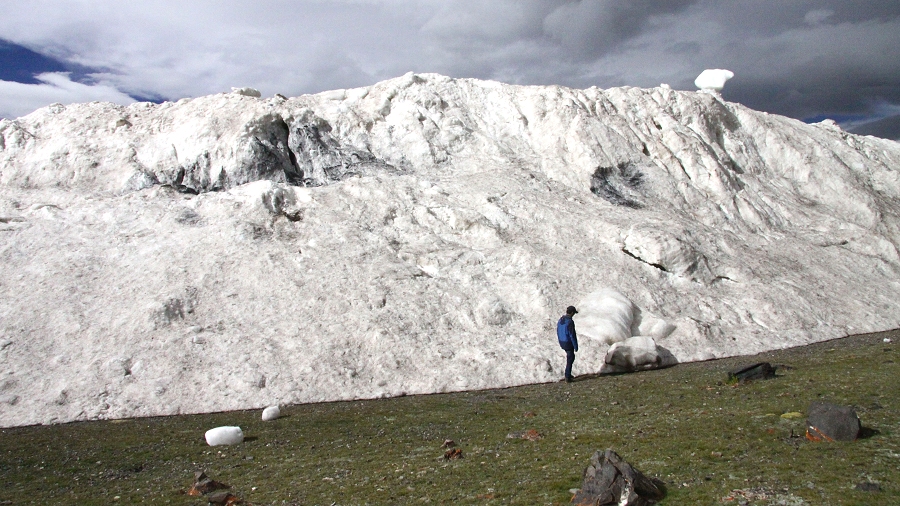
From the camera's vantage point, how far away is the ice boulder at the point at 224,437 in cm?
983

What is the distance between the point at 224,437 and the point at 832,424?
330 inches

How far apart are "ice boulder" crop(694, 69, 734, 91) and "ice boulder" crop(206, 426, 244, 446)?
2989 centimetres

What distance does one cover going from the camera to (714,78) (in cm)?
3200

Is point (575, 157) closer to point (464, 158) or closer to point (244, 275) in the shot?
point (464, 158)

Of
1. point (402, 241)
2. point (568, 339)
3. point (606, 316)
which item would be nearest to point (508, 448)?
point (568, 339)

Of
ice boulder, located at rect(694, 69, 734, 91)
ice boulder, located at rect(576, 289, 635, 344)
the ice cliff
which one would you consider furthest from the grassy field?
ice boulder, located at rect(694, 69, 734, 91)

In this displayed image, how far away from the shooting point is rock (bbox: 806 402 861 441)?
709cm

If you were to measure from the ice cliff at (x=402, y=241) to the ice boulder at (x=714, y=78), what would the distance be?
2.66m

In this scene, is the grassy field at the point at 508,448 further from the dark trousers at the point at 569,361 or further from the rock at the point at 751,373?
the dark trousers at the point at 569,361

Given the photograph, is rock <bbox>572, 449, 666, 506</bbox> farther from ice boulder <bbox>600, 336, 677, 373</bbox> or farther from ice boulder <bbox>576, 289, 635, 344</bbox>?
ice boulder <bbox>576, 289, 635, 344</bbox>

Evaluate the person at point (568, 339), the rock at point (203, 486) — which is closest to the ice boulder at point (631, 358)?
the person at point (568, 339)

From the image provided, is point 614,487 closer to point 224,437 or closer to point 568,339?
point 224,437

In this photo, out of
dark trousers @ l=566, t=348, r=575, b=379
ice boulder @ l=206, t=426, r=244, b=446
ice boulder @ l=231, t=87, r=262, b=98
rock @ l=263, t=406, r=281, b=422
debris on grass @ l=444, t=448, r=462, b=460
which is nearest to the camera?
debris on grass @ l=444, t=448, r=462, b=460

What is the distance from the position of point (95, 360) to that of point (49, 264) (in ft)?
15.9
